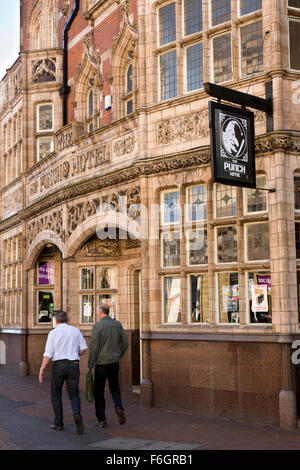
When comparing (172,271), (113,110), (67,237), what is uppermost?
(113,110)

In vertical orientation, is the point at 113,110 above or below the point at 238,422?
above

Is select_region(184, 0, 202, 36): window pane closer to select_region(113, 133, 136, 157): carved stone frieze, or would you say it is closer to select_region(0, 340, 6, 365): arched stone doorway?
select_region(113, 133, 136, 157): carved stone frieze

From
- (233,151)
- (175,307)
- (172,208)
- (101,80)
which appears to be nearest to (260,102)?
(233,151)

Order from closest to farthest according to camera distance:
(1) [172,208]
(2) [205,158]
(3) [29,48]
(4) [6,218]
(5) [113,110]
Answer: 1. (2) [205,158]
2. (1) [172,208]
3. (5) [113,110]
4. (3) [29,48]
5. (4) [6,218]

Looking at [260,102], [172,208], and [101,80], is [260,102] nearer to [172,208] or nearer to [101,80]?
[172,208]

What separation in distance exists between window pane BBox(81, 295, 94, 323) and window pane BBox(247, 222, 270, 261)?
5719 mm

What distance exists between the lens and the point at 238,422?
33.8 ft

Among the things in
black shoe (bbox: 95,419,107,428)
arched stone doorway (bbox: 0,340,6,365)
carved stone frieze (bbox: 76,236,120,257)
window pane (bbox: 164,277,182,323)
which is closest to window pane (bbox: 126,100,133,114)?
carved stone frieze (bbox: 76,236,120,257)

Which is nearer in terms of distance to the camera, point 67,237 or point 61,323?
point 61,323

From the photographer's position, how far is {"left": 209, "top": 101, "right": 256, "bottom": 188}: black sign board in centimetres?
979

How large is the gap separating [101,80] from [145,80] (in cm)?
294

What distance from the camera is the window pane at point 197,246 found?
11.5 metres

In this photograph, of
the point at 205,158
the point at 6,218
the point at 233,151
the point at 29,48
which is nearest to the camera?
the point at 233,151

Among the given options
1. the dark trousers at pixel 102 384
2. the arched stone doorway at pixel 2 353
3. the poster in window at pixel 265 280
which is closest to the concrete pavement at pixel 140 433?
the dark trousers at pixel 102 384
